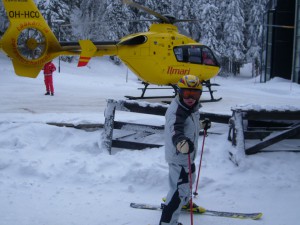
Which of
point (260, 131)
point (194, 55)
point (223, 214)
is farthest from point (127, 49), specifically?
point (223, 214)

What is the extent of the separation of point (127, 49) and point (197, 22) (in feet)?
→ 93.6

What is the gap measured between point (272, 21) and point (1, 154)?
2436 cm

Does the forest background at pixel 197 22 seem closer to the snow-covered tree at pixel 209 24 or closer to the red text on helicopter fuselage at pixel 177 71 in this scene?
the snow-covered tree at pixel 209 24

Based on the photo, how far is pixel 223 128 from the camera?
741 cm

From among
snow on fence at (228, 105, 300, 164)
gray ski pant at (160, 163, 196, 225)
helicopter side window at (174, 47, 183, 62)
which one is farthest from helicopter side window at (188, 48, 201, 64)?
gray ski pant at (160, 163, 196, 225)

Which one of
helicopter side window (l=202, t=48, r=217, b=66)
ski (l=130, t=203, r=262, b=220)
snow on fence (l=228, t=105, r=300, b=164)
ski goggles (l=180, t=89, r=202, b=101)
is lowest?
ski (l=130, t=203, r=262, b=220)

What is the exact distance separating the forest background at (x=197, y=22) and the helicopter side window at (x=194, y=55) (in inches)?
859

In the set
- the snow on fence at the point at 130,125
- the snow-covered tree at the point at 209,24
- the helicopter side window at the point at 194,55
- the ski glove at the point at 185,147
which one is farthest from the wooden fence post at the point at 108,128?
the snow-covered tree at the point at 209,24

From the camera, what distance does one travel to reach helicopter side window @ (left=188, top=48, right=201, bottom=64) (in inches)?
476

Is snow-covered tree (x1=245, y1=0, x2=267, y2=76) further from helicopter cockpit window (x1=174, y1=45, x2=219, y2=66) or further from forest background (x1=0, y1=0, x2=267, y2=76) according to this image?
helicopter cockpit window (x1=174, y1=45, x2=219, y2=66)

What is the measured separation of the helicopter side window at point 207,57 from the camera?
12.5 metres

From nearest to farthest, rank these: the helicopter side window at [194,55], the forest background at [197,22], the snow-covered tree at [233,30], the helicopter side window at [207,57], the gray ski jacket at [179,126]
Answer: the gray ski jacket at [179,126] → the helicopter side window at [194,55] → the helicopter side window at [207,57] → the forest background at [197,22] → the snow-covered tree at [233,30]

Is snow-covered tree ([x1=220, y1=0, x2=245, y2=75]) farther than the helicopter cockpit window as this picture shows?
Yes

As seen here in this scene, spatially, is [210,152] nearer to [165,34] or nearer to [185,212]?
[185,212]
